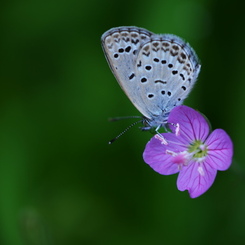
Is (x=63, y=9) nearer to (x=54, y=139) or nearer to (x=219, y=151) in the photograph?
(x=54, y=139)

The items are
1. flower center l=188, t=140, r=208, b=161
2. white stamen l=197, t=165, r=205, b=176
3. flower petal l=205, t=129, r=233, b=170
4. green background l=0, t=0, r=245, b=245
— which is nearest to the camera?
flower petal l=205, t=129, r=233, b=170

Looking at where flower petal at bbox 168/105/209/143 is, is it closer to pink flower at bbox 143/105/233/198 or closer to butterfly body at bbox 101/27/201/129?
pink flower at bbox 143/105/233/198

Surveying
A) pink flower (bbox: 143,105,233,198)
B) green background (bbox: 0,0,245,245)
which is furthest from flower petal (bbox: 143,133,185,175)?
green background (bbox: 0,0,245,245)

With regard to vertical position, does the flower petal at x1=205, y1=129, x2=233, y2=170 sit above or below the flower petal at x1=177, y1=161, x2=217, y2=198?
above

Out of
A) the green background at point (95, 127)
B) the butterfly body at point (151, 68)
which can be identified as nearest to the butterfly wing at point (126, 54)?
the butterfly body at point (151, 68)

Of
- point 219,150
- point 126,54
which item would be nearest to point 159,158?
point 219,150
